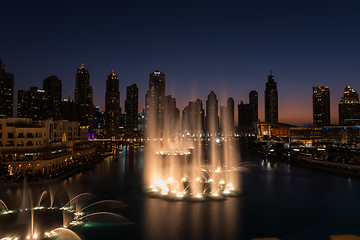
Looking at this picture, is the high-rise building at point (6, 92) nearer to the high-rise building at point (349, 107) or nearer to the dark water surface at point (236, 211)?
the dark water surface at point (236, 211)

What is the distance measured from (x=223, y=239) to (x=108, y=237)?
23.7ft

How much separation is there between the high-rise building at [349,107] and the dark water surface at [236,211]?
146 metres

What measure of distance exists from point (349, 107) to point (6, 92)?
213m

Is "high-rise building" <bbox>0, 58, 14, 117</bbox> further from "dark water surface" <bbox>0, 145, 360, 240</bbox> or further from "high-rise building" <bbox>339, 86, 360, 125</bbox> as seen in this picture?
"high-rise building" <bbox>339, 86, 360, 125</bbox>

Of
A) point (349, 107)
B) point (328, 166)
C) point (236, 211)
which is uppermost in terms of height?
point (349, 107)

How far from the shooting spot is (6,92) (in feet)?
496

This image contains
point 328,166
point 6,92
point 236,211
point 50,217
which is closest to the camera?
point 50,217

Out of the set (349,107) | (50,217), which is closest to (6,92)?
(50,217)

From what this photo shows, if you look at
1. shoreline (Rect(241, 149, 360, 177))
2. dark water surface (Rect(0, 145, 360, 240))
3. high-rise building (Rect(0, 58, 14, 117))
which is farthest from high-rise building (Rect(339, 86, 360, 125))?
high-rise building (Rect(0, 58, 14, 117))

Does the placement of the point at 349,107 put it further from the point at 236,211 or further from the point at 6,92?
the point at 6,92

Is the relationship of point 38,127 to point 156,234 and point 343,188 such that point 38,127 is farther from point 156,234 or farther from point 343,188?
point 343,188

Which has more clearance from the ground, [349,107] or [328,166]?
[349,107]

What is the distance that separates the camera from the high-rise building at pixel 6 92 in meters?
147

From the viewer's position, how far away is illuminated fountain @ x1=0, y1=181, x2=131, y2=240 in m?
15.7
